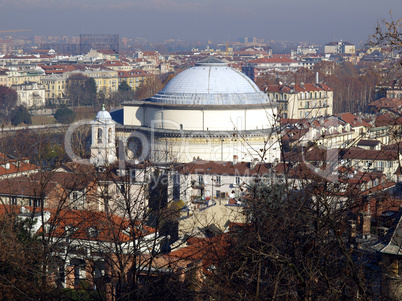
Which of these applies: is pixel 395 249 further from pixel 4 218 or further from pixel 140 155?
pixel 140 155

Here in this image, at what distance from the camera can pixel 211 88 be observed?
68.2ft

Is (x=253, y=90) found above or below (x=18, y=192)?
above

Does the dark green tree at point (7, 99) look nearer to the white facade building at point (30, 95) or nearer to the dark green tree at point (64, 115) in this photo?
the white facade building at point (30, 95)

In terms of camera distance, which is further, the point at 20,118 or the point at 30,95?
the point at 30,95

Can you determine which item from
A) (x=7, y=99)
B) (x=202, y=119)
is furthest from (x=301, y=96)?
(x=7, y=99)

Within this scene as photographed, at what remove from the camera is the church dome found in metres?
20.4

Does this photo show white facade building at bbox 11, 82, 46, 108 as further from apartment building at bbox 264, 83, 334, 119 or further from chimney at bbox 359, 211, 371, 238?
chimney at bbox 359, 211, 371, 238

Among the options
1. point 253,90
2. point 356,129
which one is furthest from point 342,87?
point 253,90

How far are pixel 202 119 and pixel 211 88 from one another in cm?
117

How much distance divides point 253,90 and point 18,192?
31.4ft

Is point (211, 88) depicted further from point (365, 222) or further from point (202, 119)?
point (365, 222)

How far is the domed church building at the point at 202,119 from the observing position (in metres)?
19.6

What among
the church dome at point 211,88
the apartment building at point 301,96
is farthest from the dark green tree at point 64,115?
the church dome at point 211,88

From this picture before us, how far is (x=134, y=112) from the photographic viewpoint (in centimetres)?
2188
